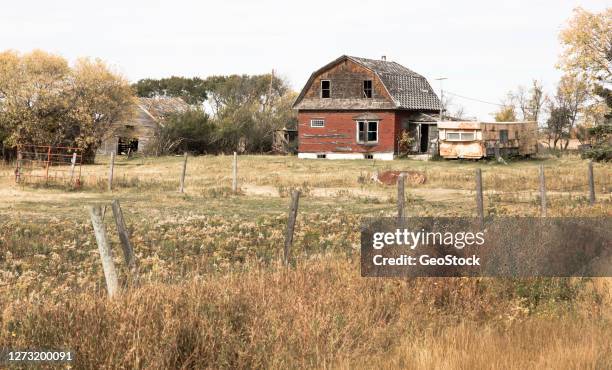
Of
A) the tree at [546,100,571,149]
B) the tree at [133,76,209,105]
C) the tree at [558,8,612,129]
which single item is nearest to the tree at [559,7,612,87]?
the tree at [558,8,612,129]

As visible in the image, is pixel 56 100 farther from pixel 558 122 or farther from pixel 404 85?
pixel 558 122

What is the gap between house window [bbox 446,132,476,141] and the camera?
142ft

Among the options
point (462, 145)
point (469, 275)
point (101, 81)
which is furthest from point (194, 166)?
point (469, 275)

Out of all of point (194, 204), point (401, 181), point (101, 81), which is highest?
point (101, 81)

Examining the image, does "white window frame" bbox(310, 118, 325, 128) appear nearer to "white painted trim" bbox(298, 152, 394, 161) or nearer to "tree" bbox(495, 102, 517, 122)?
"white painted trim" bbox(298, 152, 394, 161)

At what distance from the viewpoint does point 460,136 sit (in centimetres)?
4359

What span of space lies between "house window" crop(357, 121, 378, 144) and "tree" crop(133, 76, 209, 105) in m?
50.2

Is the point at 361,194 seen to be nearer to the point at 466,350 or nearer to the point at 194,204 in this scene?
the point at 194,204

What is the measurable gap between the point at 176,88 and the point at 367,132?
52.3 m

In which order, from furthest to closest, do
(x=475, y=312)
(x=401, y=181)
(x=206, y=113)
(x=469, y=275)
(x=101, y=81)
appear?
(x=206, y=113)
(x=101, y=81)
(x=401, y=181)
(x=469, y=275)
(x=475, y=312)

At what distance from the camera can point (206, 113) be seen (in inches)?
2315

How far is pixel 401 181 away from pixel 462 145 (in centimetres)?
3300

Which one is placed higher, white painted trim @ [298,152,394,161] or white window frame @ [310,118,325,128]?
white window frame @ [310,118,325,128]
